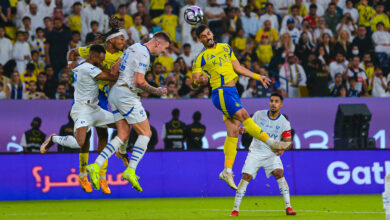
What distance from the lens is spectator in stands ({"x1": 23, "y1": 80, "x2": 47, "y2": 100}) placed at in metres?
21.8

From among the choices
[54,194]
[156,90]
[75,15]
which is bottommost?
[54,194]

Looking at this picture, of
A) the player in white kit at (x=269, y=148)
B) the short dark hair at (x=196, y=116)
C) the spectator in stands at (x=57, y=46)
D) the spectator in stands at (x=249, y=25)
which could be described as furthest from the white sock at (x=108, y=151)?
the spectator in stands at (x=249, y=25)

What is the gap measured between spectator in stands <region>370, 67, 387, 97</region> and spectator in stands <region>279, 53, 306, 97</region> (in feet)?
6.95

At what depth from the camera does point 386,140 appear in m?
23.0

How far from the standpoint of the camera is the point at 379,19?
25.9 meters

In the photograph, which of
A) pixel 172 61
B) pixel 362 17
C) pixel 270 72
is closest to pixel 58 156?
pixel 172 61

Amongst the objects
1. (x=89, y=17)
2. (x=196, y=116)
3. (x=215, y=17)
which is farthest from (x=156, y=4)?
(x=196, y=116)

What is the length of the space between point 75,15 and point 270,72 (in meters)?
5.98

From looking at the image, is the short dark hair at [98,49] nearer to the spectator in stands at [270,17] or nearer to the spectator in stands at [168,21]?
the spectator in stands at [168,21]

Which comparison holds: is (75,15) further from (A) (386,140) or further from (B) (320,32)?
(A) (386,140)

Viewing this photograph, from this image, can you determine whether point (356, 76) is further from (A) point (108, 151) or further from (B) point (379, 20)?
(A) point (108, 151)

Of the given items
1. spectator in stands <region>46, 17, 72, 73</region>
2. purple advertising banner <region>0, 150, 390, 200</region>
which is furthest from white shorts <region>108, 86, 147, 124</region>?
spectator in stands <region>46, 17, 72, 73</region>

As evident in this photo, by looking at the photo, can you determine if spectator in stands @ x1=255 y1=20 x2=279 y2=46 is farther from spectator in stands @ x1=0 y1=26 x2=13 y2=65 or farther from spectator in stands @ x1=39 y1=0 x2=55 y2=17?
spectator in stands @ x1=0 y1=26 x2=13 y2=65

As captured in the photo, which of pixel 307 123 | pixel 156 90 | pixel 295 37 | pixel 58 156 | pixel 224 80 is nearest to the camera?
pixel 156 90
